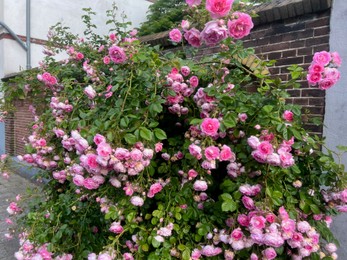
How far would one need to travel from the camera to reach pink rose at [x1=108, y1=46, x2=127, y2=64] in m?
1.72

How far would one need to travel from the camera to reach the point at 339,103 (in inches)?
99.2

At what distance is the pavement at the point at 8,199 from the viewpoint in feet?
11.3

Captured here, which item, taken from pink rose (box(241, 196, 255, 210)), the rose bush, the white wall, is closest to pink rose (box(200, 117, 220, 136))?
the rose bush

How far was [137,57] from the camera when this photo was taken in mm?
1730

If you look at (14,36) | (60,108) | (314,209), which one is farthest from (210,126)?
(14,36)

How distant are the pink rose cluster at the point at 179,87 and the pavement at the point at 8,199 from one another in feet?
8.24

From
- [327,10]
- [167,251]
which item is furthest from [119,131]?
[327,10]

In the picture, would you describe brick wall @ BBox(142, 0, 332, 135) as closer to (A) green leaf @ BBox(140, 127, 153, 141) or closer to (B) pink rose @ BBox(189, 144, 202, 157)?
(B) pink rose @ BBox(189, 144, 202, 157)

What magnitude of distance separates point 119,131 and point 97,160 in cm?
20

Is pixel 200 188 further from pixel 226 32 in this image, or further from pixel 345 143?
pixel 345 143

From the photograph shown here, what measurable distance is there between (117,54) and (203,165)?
873 mm

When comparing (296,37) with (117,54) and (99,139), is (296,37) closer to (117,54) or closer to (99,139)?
(117,54)

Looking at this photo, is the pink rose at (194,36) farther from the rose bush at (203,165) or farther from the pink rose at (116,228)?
the pink rose at (116,228)

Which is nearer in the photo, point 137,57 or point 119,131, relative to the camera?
point 119,131
